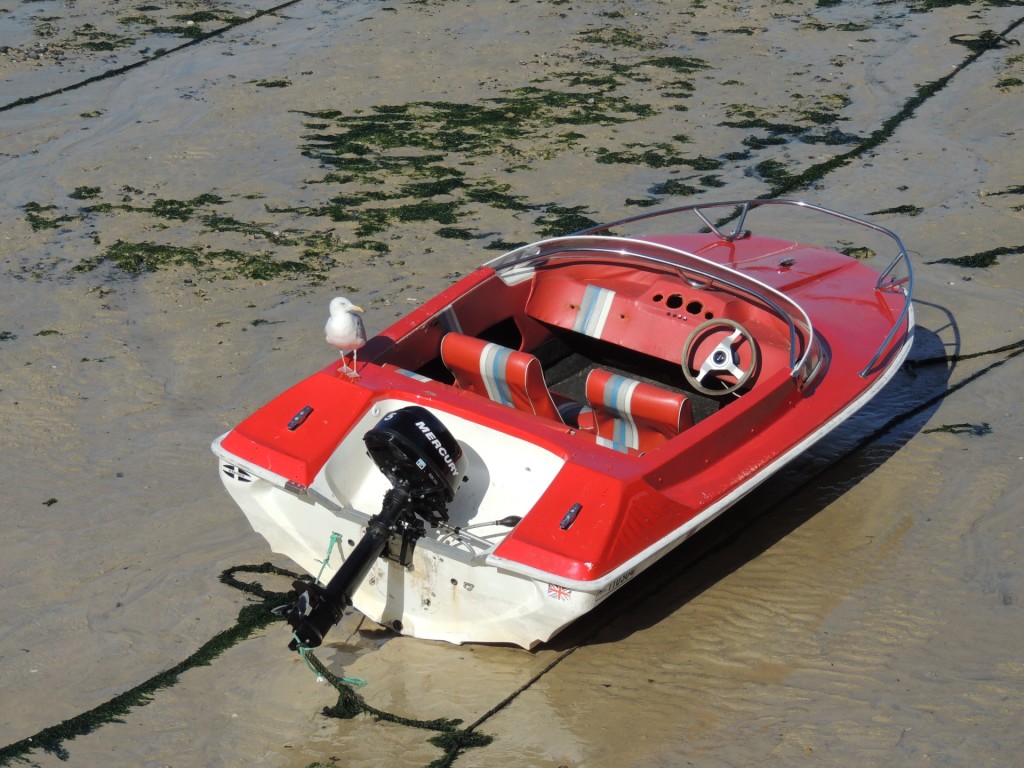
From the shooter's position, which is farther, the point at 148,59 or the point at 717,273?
the point at 148,59

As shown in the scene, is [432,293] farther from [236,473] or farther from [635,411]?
[236,473]

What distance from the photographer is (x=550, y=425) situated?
5.09 meters

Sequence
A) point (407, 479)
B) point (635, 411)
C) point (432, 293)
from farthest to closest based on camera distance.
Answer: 1. point (432, 293)
2. point (635, 411)
3. point (407, 479)

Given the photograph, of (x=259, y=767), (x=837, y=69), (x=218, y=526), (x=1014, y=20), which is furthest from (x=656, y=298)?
(x=1014, y=20)

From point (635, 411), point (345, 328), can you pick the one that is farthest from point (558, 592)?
point (345, 328)

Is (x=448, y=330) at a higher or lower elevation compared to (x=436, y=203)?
higher

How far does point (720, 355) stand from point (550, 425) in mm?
1142

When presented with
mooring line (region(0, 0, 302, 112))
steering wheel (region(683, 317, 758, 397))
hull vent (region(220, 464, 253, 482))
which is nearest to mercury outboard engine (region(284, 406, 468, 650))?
hull vent (region(220, 464, 253, 482))

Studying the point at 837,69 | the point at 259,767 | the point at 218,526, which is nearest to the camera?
the point at 259,767

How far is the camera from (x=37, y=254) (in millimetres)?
8336

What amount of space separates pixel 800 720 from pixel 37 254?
238 inches

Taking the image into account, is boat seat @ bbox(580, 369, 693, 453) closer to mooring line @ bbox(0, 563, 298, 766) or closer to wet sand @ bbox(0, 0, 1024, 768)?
wet sand @ bbox(0, 0, 1024, 768)

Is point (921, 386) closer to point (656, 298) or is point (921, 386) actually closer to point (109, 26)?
point (656, 298)

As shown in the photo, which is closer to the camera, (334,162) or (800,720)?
(800,720)
